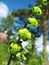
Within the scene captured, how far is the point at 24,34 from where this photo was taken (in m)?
0.86

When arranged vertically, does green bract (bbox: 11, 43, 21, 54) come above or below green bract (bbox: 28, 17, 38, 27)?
below

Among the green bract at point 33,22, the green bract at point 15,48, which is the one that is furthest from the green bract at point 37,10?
→ the green bract at point 15,48

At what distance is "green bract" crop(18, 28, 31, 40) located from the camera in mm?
853

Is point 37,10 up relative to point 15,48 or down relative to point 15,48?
up

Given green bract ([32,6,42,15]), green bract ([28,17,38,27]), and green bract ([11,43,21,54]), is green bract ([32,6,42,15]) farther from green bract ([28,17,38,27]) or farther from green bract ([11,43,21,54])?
green bract ([11,43,21,54])

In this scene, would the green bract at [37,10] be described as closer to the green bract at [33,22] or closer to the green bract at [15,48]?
the green bract at [33,22]

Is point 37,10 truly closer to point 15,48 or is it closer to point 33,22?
point 33,22

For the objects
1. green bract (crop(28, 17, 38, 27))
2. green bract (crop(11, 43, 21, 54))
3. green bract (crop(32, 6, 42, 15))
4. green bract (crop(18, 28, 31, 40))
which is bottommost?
green bract (crop(11, 43, 21, 54))

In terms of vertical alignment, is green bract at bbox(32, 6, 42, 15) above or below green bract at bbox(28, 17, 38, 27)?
above

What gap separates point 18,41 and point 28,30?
71 mm

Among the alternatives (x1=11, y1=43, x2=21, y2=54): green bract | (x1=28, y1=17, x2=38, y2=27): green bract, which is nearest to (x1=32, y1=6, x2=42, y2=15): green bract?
(x1=28, y1=17, x2=38, y2=27): green bract

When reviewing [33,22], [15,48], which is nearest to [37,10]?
[33,22]

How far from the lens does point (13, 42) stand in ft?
3.00

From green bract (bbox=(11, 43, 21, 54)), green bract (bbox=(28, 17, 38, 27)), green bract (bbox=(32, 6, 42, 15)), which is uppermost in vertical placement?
green bract (bbox=(32, 6, 42, 15))
